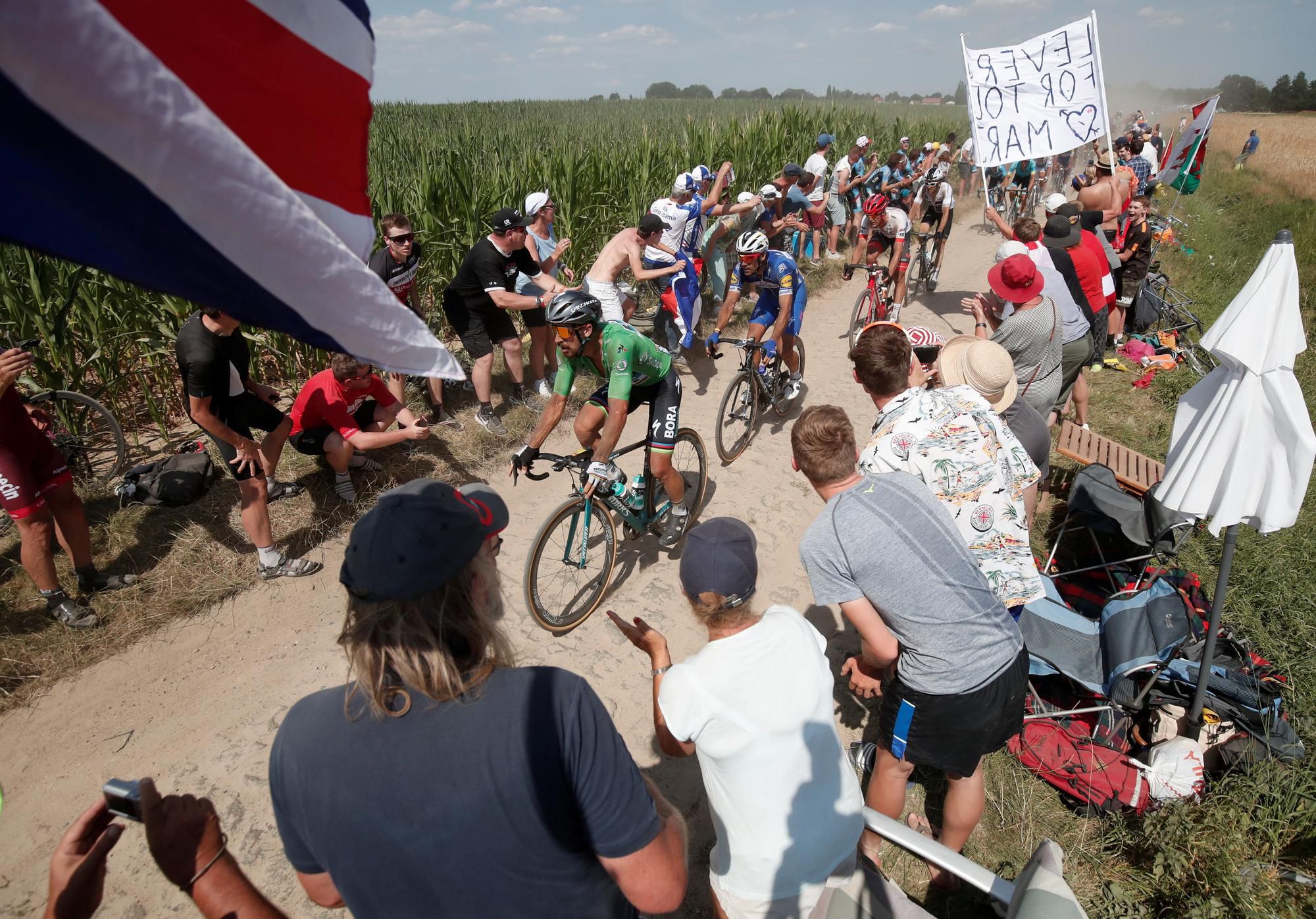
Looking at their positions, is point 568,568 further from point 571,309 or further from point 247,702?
point 247,702

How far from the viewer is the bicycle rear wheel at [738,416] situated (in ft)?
20.3

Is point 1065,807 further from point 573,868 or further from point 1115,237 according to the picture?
point 1115,237

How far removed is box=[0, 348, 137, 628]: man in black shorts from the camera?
3.78 meters

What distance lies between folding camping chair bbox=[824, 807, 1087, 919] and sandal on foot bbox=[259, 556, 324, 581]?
4076 mm

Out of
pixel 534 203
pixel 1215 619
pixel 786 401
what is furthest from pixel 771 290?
pixel 1215 619

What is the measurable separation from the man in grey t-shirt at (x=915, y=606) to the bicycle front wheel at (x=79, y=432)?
5.57 m

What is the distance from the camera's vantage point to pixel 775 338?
6285mm

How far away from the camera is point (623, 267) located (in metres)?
7.38

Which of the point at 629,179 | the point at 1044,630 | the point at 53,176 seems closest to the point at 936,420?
the point at 1044,630

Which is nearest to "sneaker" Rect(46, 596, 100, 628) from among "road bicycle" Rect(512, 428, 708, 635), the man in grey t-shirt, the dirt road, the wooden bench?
the dirt road

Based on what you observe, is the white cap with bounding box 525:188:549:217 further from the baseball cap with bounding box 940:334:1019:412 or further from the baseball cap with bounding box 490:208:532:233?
the baseball cap with bounding box 940:334:1019:412

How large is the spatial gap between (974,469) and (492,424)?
15.7 ft

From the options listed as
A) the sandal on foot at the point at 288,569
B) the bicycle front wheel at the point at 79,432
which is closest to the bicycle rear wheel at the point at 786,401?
the sandal on foot at the point at 288,569

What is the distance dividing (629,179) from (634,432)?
5666mm
